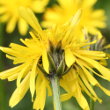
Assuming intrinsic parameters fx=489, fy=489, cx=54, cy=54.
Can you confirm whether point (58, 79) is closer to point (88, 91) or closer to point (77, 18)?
point (88, 91)

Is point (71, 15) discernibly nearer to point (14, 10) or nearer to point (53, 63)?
point (14, 10)

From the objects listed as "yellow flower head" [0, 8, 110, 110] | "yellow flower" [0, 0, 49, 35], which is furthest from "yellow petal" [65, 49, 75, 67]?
"yellow flower" [0, 0, 49, 35]

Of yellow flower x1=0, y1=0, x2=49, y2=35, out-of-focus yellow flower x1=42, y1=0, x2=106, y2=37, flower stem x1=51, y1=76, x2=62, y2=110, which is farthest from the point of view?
out-of-focus yellow flower x1=42, y1=0, x2=106, y2=37

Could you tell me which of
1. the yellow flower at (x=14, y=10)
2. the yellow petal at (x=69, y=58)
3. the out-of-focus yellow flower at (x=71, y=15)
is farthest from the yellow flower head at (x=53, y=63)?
the out-of-focus yellow flower at (x=71, y=15)

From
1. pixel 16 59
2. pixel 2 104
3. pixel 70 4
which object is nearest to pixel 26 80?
pixel 16 59

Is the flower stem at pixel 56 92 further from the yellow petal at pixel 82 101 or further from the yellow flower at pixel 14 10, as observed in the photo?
the yellow flower at pixel 14 10

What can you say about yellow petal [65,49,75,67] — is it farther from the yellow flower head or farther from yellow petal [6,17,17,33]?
yellow petal [6,17,17,33]

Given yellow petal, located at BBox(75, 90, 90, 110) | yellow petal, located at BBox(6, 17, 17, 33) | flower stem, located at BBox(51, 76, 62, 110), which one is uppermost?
yellow petal, located at BBox(6, 17, 17, 33)
